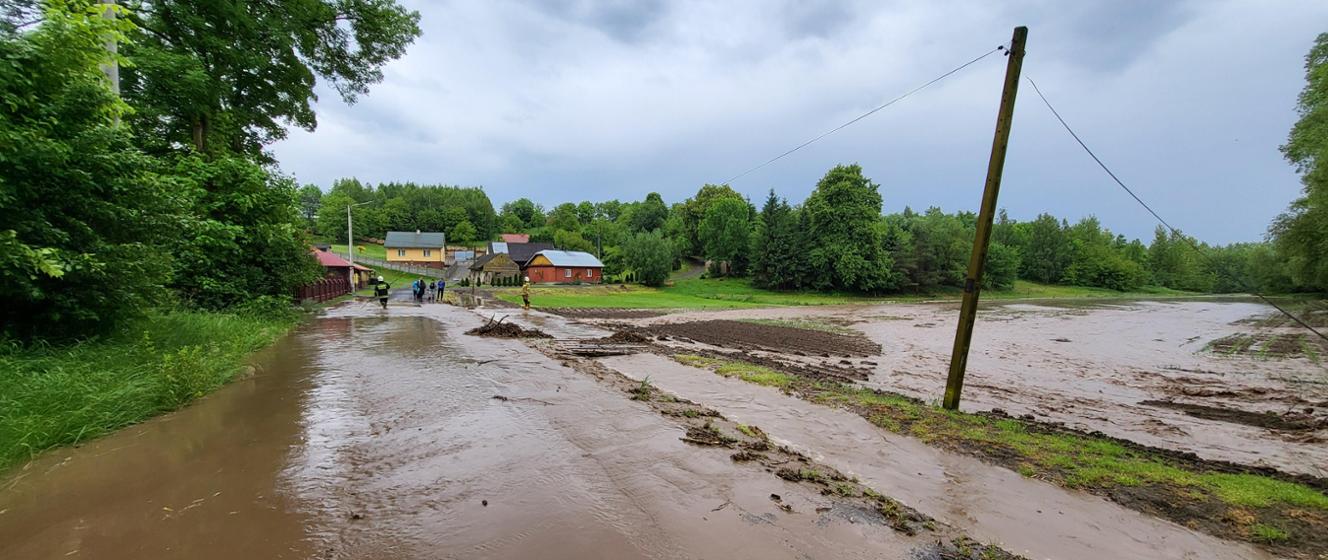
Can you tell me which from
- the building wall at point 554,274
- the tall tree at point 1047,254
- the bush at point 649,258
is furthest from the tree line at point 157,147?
the tall tree at point 1047,254

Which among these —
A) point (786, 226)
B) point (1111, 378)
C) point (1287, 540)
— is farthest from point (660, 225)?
point (1287, 540)

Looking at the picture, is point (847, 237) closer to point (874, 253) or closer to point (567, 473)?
point (874, 253)

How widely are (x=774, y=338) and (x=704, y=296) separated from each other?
32.9 meters

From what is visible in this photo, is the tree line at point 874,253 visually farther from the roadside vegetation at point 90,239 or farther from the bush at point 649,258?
the roadside vegetation at point 90,239

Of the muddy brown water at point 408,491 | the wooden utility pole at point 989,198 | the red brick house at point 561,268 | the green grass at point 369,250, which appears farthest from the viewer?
the green grass at point 369,250

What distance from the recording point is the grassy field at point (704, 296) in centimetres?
3944

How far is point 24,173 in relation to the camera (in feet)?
20.3

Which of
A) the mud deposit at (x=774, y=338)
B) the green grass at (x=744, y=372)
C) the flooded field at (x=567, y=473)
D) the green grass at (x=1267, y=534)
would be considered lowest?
the mud deposit at (x=774, y=338)

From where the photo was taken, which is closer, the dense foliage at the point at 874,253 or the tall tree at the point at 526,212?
the dense foliage at the point at 874,253

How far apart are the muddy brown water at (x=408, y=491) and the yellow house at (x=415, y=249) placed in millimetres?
76413

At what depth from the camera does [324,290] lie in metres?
34.4

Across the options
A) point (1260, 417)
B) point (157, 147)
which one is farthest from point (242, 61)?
point (1260, 417)

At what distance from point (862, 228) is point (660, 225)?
54.8 meters

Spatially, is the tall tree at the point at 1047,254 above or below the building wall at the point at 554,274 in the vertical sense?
above
